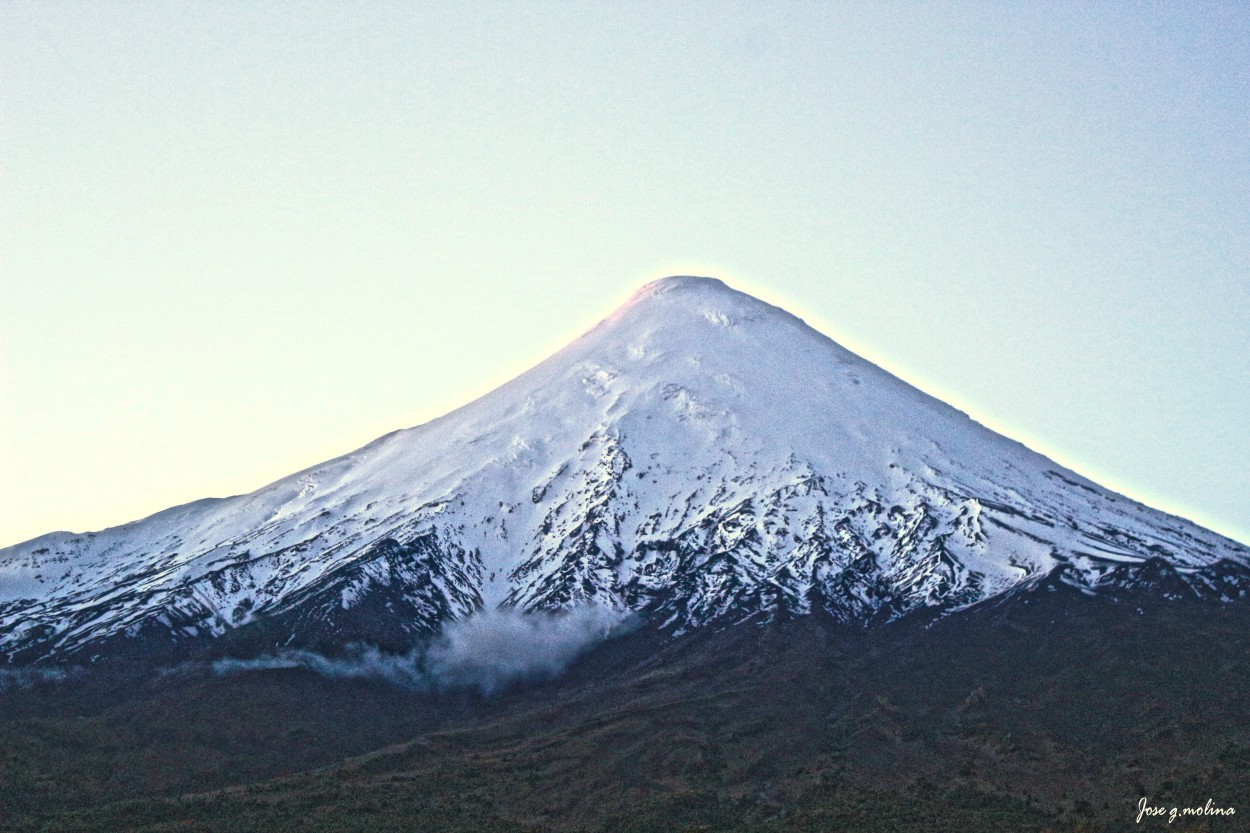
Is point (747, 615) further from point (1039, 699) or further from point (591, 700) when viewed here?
point (1039, 699)

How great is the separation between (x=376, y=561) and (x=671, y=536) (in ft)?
70.2

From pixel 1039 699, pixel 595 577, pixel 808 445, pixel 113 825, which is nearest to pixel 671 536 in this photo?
pixel 595 577

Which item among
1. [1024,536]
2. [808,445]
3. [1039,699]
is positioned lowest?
[1039,699]

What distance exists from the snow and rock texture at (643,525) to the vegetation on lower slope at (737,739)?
22.6 feet

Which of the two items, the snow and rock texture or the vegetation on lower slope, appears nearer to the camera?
the vegetation on lower slope

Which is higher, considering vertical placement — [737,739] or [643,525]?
[643,525]

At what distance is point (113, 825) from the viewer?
81.6 m

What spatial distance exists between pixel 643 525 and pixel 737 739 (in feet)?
121

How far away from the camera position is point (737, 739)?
93.6m

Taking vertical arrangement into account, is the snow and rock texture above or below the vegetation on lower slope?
above

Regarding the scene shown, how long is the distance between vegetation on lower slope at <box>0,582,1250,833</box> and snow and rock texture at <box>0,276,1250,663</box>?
271 inches

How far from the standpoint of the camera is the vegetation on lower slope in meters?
82.1

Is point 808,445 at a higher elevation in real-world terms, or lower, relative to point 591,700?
higher

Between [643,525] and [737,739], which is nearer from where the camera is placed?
[737,739]
